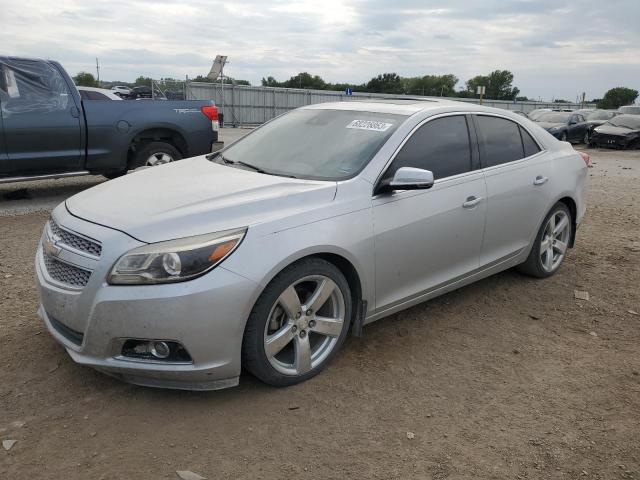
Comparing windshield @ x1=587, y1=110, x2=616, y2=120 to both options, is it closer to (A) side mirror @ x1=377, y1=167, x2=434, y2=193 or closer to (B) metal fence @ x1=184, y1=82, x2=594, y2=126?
(B) metal fence @ x1=184, y1=82, x2=594, y2=126

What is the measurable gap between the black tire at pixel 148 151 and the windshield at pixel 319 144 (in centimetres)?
396

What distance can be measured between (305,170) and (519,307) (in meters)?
2.13

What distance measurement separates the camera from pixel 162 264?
9.05ft

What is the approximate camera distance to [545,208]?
4.80 m

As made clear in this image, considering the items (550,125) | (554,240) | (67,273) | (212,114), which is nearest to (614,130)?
(550,125)

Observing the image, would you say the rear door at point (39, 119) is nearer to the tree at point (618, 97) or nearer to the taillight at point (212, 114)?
the taillight at point (212, 114)

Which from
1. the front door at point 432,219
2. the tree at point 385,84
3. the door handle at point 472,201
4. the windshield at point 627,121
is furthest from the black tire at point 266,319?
the tree at point 385,84

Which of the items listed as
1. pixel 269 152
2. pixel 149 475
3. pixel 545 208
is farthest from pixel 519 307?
pixel 149 475

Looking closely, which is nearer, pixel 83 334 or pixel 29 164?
pixel 83 334

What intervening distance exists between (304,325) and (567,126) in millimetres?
22173

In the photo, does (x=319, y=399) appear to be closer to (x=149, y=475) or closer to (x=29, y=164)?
(x=149, y=475)

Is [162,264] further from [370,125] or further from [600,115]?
[600,115]

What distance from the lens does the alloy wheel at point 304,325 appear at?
306 cm

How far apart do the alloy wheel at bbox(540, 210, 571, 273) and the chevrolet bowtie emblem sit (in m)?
3.82
